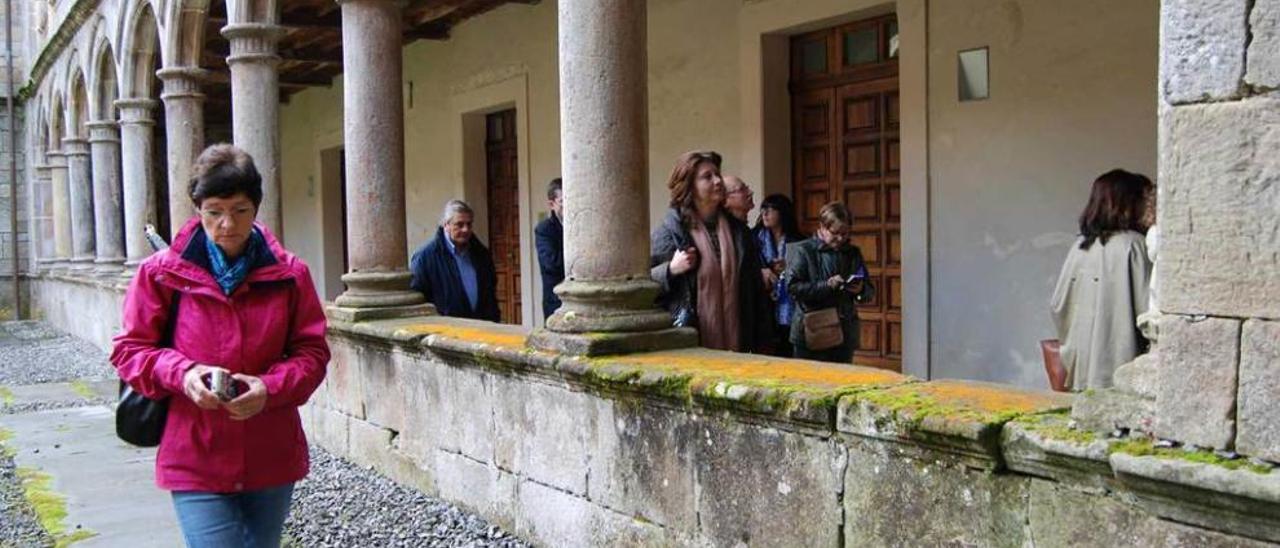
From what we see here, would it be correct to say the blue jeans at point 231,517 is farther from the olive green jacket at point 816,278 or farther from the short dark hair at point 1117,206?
the short dark hair at point 1117,206

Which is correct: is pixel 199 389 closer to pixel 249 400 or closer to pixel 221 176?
pixel 249 400

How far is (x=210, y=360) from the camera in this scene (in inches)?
109

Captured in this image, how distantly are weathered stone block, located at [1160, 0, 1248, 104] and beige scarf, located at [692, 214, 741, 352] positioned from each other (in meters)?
2.20

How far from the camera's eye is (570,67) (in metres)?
4.43

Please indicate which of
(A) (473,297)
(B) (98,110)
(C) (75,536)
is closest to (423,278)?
(A) (473,297)

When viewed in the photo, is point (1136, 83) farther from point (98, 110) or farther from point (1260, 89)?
point (98, 110)

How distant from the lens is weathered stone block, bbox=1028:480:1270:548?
2.31 metres

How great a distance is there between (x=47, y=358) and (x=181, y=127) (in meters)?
5.53

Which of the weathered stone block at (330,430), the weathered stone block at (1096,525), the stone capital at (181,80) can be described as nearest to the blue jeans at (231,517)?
the weathered stone block at (1096,525)

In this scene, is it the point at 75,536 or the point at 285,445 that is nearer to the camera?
→ the point at 285,445

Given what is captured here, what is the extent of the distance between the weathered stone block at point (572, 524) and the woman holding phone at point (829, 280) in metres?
1.39

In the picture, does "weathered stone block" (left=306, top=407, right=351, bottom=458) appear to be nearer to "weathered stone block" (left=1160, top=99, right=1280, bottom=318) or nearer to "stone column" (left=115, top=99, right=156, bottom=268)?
"weathered stone block" (left=1160, top=99, right=1280, bottom=318)

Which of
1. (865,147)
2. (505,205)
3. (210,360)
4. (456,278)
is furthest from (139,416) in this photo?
(505,205)

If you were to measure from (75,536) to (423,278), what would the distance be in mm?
2230
